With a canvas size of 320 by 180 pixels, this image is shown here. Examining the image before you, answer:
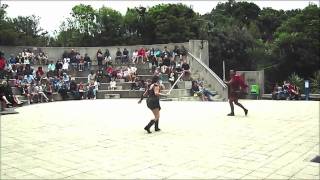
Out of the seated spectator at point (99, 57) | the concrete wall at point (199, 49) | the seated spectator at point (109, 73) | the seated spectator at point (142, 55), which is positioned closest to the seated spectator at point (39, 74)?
the seated spectator at point (109, 73)

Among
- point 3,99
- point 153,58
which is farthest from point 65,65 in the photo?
point 3,99

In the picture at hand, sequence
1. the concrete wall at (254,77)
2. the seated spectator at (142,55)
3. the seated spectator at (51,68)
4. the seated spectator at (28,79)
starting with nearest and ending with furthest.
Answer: the seated spectator at (28,79) < the seated spectator at (51,68) < the concrete wall at (254,77) < the seated spectator at (142,55)

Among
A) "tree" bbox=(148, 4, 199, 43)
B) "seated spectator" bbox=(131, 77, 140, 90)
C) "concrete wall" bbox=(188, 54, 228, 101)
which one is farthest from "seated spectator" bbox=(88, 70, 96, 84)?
"tree" bbox=(148, 4, 199, 43)

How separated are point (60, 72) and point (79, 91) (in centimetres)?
229

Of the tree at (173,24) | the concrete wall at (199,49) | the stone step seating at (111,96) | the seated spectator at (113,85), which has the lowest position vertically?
the stone step seating at (111,96)

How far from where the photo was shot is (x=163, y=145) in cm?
862

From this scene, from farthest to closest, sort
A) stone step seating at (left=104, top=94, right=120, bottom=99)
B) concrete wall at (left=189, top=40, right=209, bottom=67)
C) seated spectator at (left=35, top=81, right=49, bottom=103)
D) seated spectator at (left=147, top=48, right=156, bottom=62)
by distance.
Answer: concrete wall at (left=189, top=40, right=209, bottom=67), seated spectator at (left=147, top=48, right=156, bottom=62), stone step seating at (left=104, top=94, right=120, bottom=99), seated spectator at (left=35, top=81, right=49, bottom=103)

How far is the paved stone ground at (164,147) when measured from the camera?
646 centimetres

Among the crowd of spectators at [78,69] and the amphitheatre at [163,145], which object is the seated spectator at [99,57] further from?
the amphitheatre at [163,145]

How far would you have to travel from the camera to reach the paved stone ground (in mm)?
6457

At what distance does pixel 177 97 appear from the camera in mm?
22156

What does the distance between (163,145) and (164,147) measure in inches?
8.4

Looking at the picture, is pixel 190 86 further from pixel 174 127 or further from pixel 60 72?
pixel 174 127

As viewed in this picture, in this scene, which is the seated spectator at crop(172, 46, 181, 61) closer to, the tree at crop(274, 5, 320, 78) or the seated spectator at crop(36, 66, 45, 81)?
the seated spectator at crop(36, 66, 45, 81)
